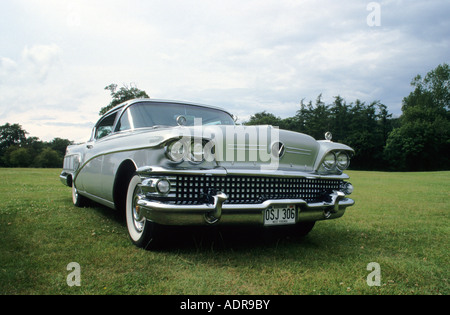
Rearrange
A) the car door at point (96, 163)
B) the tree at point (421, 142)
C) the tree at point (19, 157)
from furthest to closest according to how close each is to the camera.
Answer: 1. the tree at point (19, 157)
2. the tree at point (421, 142)
3. the car door at point (96, 163)

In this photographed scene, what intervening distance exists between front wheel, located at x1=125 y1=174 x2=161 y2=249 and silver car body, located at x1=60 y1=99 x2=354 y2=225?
242mm

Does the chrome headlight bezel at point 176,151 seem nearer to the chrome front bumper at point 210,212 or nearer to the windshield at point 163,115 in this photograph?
the chrome front bumper at point 210,212

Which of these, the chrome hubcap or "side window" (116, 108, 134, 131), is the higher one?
"side window" (116, 108, 134, 131)

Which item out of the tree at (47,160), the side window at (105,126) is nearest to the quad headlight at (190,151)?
the side window at (105,126)

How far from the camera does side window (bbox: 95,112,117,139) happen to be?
494 cm

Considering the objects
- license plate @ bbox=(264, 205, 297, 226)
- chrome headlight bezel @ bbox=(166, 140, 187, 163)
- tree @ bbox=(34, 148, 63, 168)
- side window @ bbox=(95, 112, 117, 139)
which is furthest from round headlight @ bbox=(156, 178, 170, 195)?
tree @ bbox=(34, 148, 63, 168)

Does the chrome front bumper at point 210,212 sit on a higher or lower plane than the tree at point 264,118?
lower

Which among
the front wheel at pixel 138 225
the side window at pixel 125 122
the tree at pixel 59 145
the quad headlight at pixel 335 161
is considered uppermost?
the tree at pixel 59 145

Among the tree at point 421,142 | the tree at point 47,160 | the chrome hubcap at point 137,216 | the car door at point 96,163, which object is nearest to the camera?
the chrome hubcap at point 137,216

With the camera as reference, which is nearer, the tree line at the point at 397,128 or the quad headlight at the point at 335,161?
the quad headlight at the point at 335,161

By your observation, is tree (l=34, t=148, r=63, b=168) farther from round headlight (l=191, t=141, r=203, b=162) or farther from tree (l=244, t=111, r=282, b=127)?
round headlight (l=191, t=141, r=203, b=162)

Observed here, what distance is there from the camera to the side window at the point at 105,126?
4.94 metres

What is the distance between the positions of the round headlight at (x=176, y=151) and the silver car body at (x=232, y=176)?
0.03 meters
